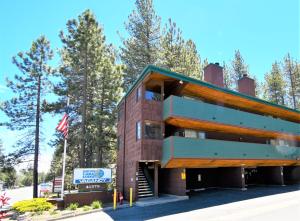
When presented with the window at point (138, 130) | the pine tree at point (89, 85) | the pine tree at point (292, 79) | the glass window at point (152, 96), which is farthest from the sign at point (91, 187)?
the pine tree at point (292, 79)

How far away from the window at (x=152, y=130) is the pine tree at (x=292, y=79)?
3710 centimetres

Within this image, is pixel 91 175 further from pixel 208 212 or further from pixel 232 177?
pixel 232 177

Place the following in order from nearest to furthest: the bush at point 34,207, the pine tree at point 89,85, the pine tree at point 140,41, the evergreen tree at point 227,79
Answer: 1. the bush at point 34,207
2. the pine tree at point 89,85
3. the pine tree at point 140,41
4. the evergreen tree at point 227,79

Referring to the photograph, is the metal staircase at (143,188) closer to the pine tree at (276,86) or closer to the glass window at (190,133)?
the glass window at (190,133)

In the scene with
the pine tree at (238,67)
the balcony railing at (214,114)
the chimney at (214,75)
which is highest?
the pine tree at (238,67)

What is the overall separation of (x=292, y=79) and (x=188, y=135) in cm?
3641

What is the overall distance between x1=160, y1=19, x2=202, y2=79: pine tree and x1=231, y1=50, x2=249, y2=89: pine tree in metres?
10.4

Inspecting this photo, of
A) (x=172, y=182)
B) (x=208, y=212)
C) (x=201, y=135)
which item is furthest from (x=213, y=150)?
(x=208, y=212)

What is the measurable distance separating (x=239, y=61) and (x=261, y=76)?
295 inches

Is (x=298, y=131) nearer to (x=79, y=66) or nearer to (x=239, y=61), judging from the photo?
(x=239, y=61)

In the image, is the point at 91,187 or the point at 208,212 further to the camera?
the point at 91,187

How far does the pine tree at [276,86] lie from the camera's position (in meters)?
46.3

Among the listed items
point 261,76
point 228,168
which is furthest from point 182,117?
point 261,76

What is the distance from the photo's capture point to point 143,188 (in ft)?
64.4
